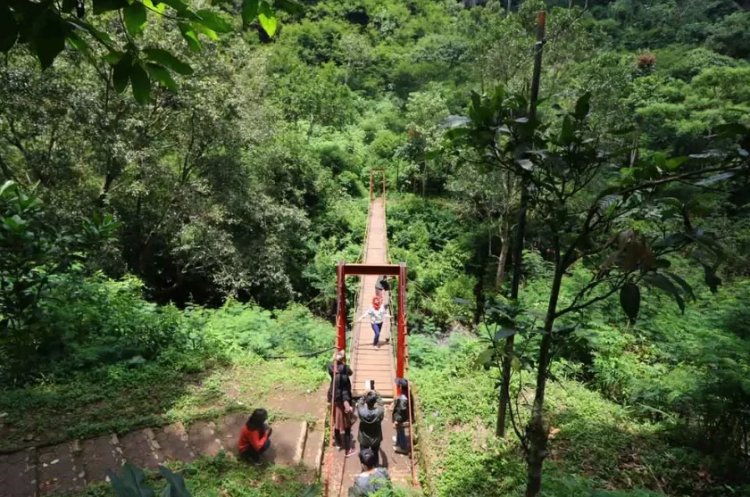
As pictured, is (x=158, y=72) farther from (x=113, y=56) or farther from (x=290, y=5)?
(x=290, y=5)

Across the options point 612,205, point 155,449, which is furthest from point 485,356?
point 155,449

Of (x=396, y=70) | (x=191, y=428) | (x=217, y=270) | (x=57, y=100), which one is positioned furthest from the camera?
(x=396, y=70)

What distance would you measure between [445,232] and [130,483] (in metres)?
14.9

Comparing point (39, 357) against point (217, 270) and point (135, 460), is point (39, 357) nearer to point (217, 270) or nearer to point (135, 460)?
point (135, 460)

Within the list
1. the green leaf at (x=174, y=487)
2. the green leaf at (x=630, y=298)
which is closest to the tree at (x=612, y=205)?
the green leaf at (x=630, y=298)

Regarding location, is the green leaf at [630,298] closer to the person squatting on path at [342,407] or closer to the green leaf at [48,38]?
the green leaf at [48,38]

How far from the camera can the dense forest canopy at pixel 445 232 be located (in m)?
1.40

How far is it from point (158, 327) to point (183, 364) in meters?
0.67

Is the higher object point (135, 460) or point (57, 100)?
point (57, 100)

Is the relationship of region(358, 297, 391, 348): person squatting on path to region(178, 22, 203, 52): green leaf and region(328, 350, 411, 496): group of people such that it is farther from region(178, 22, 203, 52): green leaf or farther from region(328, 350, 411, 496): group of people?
region(178, 22, 203, 52): green leaf

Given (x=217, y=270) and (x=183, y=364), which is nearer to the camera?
(x=183, y=364)

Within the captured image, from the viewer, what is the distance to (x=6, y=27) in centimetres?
71

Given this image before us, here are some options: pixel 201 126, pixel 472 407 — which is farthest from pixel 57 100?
pixel 472 407

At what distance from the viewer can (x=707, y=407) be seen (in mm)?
3770
